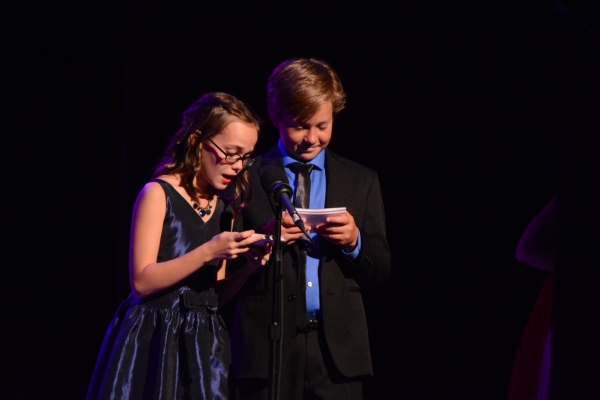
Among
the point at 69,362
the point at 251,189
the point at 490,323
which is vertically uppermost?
the point at 251,189

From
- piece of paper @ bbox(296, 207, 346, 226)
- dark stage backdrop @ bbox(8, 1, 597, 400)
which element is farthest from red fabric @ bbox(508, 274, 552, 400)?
dark stage backdrop @ bbox(8, 1, 597, 400)

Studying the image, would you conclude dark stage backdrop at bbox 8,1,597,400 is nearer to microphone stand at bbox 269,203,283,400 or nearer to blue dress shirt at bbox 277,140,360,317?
blue dress shirt at bbox 277,140,360,317

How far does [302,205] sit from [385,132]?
134cm

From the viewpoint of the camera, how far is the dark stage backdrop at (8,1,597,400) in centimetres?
334

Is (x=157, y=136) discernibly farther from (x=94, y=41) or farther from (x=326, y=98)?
(x=326, y=98)

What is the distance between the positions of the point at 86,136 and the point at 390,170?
1.57 meters

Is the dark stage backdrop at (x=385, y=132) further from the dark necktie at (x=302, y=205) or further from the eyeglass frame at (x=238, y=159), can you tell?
the dark necktie at (x=302, y=205)

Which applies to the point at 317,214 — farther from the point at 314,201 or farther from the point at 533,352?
the point at 533,352

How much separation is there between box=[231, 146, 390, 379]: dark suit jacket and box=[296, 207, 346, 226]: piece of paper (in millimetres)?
204

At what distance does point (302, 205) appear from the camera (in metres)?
2.27

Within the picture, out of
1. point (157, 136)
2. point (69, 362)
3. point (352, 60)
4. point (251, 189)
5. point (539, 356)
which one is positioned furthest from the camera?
point (69, 362)

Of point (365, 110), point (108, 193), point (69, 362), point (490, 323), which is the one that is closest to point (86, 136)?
point (108, 193)

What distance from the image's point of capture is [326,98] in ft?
7.61

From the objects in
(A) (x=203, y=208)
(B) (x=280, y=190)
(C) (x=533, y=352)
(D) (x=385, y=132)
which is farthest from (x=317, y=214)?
(D) (x=385, y=132)
